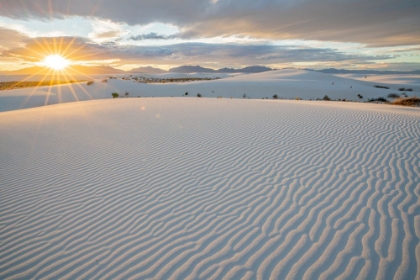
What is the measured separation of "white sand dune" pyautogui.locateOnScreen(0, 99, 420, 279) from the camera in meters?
2.73

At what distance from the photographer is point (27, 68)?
196125 mm

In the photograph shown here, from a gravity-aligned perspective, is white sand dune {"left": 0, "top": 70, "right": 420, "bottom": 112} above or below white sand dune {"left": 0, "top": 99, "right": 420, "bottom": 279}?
above

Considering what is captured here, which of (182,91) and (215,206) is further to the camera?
(182,91)

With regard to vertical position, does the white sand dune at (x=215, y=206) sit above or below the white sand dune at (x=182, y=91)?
below

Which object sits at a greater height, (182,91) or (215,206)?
(182,91)

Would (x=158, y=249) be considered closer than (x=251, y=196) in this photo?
Yes

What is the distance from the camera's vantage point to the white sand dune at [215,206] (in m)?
2.73

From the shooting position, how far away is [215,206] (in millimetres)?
3795

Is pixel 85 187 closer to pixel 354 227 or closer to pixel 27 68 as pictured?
pixel 354 227

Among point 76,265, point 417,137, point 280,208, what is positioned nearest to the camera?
point 76,265

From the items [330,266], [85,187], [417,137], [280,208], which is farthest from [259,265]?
[417,137]

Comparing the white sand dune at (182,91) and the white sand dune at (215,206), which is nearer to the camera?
the white sand dune at (215,206)

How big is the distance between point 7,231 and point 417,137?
9.47m

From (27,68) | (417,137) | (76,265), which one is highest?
(27,68)
